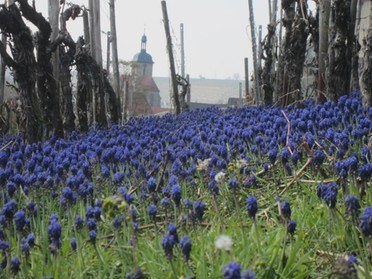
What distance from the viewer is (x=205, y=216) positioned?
12.0 feet

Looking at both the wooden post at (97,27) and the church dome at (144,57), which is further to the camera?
the church dome at (144,57)

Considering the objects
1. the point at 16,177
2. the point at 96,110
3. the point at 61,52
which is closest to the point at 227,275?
the point at 16,177

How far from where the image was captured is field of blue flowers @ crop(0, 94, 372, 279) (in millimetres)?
2451

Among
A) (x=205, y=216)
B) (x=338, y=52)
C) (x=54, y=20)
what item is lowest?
(x=205, y=216)

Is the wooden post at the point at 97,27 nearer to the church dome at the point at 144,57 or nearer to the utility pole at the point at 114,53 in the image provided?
the utility pole at the point at 114,53

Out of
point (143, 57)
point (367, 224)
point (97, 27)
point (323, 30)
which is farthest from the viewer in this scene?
point (143, 57)

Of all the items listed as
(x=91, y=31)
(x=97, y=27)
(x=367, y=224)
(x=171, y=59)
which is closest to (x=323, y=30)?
(x=91, y=31)

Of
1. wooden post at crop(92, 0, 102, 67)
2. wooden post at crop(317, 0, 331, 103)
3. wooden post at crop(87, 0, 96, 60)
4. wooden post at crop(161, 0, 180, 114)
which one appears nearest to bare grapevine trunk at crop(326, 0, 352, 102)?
wooden post at crop(317, 0, 331, 103)

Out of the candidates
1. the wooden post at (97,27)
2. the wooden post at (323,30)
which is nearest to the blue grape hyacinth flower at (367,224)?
the wooden post at (323,30)

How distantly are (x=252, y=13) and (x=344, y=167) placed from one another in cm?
1166

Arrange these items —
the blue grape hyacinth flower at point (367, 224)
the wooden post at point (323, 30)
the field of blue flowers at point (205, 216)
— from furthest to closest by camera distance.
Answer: the wooden post at point (323, 30), the field of blue flowers at point (205, 216), the blue grape hyacinth flower at point (367, 224)

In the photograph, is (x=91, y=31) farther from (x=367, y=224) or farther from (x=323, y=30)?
(x=367, y=224)

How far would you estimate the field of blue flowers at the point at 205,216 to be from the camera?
2.45m

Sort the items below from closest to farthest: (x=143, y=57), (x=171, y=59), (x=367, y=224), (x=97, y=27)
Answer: (x=367, y=224) < (x=97, y=27) < (x=171, y=59) < (x=143, y=57)
